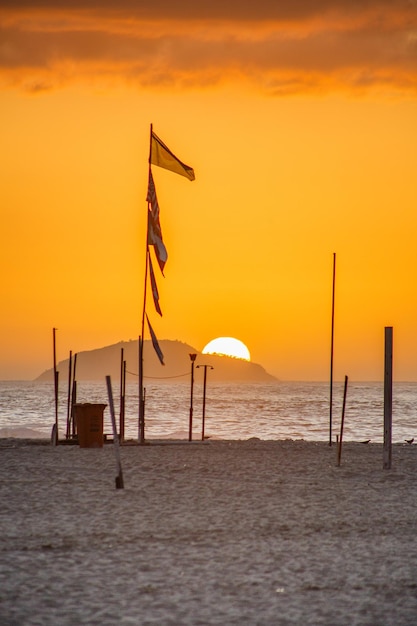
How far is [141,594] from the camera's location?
7785 mm

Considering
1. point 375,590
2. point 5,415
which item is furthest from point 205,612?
point 5,415

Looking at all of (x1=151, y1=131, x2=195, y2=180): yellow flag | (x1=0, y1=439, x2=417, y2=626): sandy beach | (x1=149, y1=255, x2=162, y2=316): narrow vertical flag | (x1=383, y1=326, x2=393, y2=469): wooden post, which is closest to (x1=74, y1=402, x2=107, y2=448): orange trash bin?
(x1=149, y1=255, x2=162, y2=316): narrow vertical flag

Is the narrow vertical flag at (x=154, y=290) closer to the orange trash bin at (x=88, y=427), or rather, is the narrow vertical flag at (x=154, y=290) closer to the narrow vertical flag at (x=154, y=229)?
the narrow vertical flag at (x=154, y=229)

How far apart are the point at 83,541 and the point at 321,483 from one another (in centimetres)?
681

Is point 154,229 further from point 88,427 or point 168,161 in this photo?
point 88,427

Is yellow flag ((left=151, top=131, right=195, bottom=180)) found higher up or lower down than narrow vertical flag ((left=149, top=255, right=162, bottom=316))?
higher up

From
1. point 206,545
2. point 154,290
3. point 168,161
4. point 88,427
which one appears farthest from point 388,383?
point 168,161

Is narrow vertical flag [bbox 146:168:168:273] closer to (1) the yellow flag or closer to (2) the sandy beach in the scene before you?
(1) the yellow flag

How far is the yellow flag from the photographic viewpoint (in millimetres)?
24766

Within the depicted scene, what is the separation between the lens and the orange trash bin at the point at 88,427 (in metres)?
23.9

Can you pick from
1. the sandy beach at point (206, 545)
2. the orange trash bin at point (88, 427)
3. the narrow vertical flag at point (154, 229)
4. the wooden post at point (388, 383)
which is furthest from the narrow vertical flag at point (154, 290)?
the wooden post at point (388, 383)

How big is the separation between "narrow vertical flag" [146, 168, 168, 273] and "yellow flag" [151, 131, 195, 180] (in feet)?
1.64

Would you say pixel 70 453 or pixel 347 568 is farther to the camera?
pixel 70 453

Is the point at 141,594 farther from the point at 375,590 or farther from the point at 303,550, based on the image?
the point at 303,550
